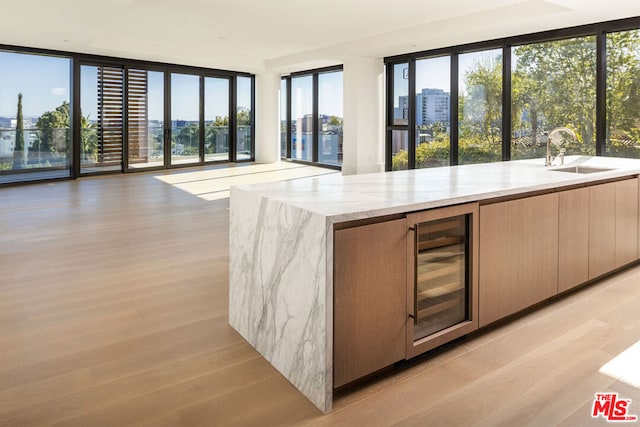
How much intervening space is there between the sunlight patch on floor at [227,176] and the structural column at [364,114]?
107 cm

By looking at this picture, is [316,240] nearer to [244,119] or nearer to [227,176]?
[227,176]

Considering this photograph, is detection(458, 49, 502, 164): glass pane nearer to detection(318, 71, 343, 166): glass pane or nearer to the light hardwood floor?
detection(318, 71, 343, 166): glass pane

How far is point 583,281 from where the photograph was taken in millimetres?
3271

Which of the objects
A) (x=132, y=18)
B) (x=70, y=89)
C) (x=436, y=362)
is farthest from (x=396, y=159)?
(x=436, y=362)

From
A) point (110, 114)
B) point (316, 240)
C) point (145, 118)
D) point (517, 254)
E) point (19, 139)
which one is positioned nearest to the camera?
point (316, 240)

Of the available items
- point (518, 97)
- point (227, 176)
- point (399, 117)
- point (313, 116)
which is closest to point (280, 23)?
point (399, 117)

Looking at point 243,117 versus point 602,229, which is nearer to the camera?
point 602,229

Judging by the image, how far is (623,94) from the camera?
6.32m

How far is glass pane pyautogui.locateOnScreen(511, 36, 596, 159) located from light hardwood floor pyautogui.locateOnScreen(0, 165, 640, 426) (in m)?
3.73

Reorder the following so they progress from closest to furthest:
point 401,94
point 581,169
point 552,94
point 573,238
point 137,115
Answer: point 573,238, point 581,169, point 552,94, point 401,94, point 137,115

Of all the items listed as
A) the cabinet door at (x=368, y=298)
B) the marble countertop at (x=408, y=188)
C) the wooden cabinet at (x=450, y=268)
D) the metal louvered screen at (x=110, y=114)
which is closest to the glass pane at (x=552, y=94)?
the marble countertop at (x=408, y=188)

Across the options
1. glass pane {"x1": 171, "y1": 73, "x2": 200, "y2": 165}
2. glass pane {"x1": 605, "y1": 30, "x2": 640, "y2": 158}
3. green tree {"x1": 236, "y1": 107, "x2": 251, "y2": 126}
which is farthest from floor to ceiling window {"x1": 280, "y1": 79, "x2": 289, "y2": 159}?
glass pane {"x1": 605, "y1": 30, "x2": 640, "y2": 158}

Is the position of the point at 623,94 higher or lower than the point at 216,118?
lower

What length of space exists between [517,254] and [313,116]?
10.1 metres
